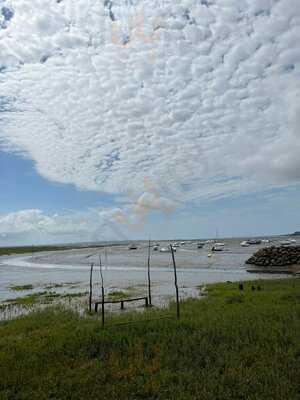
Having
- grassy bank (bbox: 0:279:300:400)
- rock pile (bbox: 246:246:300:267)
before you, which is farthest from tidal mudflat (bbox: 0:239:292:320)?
grassy bank (bbox: 0:279:300:400)

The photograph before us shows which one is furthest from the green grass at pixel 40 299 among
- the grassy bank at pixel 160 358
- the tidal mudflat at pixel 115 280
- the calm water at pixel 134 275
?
the grassy bank at pixel 160 358

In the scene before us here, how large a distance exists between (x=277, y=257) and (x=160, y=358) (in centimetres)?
3993

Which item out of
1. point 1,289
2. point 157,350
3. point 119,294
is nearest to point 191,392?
point 157,350

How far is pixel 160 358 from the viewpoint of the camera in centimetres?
884

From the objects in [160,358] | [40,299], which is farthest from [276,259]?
[160,358]

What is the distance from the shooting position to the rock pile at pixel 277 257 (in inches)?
1708

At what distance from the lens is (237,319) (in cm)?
1229

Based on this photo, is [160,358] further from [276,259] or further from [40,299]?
[276,259]

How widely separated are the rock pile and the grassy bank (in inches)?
1252

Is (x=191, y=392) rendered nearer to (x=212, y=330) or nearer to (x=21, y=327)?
(x=212, y=330)

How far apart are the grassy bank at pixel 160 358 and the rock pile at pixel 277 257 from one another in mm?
31802

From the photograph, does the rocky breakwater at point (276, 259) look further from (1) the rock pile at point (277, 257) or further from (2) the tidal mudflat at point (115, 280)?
(2) the tidal mudflat at point (115, 280)

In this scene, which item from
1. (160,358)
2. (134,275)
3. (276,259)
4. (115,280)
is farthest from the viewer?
(276,259)

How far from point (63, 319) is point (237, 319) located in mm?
7623
